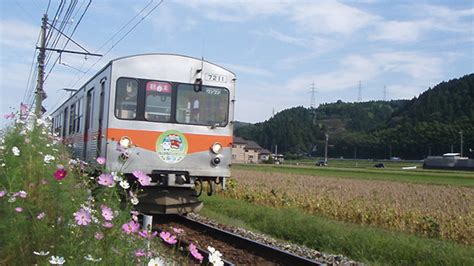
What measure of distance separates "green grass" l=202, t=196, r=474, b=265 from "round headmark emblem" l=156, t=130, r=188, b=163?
11.2ft

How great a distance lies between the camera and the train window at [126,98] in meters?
9.85

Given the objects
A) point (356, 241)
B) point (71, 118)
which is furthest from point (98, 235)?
point (71, 118)

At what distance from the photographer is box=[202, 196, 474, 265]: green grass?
8977 millimetres

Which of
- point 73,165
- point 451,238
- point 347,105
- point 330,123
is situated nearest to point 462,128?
point 330,123

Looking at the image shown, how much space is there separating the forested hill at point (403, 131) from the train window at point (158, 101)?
93712 mm

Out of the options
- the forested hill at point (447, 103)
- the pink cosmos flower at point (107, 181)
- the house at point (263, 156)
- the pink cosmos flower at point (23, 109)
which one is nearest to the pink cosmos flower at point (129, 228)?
the pink cosmos flower at point (107, 181)

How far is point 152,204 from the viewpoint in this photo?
10086 millimetres

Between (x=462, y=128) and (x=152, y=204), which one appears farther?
(x=462, y=128)

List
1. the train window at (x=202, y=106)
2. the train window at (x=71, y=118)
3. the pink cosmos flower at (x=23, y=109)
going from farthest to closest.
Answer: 1. the train window at (x=71, y=118)
2. the train window at (x=202, y=106)
3. the pink cosmos flower at (x=23, y=109)

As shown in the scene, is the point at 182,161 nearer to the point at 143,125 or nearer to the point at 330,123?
the point at 143,125

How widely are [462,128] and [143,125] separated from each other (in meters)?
99.7

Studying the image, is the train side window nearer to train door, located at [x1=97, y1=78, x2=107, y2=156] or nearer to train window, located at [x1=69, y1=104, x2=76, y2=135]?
train window, located at [x1=69, y1=104, x2=76, y2=135]

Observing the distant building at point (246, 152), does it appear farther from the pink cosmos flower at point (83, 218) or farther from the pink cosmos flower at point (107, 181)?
the pink cosmos flower at point (83, 218)

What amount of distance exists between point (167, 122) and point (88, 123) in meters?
2.65
